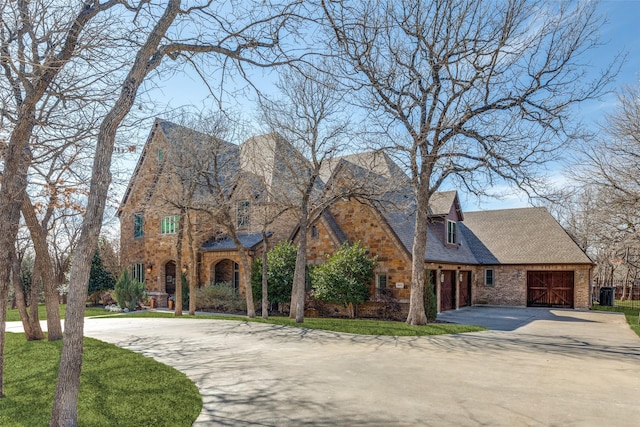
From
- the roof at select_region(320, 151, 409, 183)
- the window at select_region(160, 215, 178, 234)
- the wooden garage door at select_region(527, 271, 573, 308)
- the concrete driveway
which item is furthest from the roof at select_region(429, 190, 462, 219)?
the window at select_region(160, 215, 178, 234)

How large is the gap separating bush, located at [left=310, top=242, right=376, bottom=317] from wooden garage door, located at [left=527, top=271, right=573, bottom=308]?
12.0 m

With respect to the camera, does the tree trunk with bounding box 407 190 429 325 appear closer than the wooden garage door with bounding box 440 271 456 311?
Yes

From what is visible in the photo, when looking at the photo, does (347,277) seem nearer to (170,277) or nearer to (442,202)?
(442,202)

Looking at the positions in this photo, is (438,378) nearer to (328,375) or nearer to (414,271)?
(328,375)

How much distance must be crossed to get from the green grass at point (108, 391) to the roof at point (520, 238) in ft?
71.3

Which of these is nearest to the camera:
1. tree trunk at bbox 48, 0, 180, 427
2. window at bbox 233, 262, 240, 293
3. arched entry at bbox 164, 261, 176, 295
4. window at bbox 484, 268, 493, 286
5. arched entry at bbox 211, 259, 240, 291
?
tree trunk at bbox 48, 0, 180, 427

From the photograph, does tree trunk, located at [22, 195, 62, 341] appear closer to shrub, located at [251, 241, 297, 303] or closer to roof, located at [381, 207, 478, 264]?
shrub, located at [251, 241, 297, 303]

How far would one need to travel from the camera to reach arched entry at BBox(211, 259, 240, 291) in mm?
24422

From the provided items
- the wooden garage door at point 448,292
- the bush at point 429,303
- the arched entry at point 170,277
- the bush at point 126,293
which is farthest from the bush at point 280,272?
the arched entry at point 170,277

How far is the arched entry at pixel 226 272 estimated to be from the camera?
24.4 m

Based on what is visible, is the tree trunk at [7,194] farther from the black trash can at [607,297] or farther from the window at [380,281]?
the black trash can at [607,297]

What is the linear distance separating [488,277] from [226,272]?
1574cm

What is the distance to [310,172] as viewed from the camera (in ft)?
56.0

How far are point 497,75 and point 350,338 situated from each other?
9.64m
